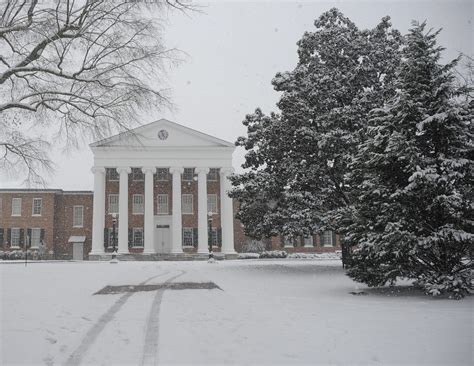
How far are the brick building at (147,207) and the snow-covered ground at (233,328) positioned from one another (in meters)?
33.7

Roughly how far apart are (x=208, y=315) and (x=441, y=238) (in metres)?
5.67

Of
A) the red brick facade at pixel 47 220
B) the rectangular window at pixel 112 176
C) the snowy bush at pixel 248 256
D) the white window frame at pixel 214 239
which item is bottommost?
the snowy bush at pixel 248 256

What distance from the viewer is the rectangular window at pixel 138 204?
49000 mm

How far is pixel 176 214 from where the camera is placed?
153 ft

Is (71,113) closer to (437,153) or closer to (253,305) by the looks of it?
(253,305)

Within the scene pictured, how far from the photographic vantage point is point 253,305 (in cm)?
1080

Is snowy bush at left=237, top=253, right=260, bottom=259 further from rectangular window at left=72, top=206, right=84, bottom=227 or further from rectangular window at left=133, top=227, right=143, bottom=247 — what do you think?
rectangular window at left=72, top=206, right=84, bottom=227

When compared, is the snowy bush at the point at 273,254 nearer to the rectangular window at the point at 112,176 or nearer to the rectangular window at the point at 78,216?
the rectangular window at the point at 112,176

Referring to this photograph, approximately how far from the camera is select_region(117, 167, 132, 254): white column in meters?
45.6

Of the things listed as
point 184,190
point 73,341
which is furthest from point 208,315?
point 184,190

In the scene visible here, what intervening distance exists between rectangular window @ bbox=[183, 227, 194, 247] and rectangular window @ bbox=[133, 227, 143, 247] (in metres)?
4.22

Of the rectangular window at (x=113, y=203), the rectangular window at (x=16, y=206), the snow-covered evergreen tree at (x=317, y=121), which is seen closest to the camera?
the snow-covered evergreen tree at (x=317, y=121)

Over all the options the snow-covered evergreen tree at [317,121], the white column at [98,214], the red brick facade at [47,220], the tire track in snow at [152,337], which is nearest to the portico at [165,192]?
the white column at [98,214]

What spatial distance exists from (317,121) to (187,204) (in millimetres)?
30224
